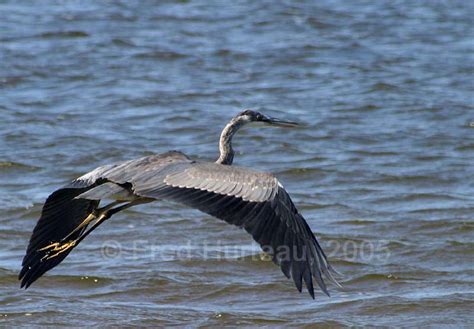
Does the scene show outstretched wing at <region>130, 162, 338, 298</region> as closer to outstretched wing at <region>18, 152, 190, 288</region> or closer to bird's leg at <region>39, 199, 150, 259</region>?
outstretched wing at <region>18, 152, 190, 288</region>

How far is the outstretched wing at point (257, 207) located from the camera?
5945mm

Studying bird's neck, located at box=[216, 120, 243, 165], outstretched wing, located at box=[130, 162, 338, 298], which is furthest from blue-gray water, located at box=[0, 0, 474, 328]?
outstretched wing, located at box=[130, 162, 338, 298]

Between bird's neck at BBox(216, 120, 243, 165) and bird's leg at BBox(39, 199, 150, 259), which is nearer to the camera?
bird's leg at BBox(39, 199, 150, 259)

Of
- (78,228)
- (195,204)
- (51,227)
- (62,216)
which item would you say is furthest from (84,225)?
(195,204)

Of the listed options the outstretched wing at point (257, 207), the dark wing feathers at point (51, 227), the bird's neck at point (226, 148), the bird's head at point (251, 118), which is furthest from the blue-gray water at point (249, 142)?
the outstretched wing at point (257, 207)

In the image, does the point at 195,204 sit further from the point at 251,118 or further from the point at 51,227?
the point at 251,118

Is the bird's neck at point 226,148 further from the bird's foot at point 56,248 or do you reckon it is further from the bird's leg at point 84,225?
the bird's foot at point 56,248

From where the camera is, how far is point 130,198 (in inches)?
289

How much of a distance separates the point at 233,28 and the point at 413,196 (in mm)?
8923

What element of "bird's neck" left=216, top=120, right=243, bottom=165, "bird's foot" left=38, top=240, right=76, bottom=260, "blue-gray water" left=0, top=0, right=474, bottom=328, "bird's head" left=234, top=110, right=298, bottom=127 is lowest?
"blue-gray water" left=0, top=0, right=474, bottom=328

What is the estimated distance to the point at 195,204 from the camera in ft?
20.1

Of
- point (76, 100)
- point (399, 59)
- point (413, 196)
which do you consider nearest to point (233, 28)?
point (399, 59)

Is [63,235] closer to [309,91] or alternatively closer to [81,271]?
[81,271]

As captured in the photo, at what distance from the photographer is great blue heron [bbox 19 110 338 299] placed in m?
6.00
